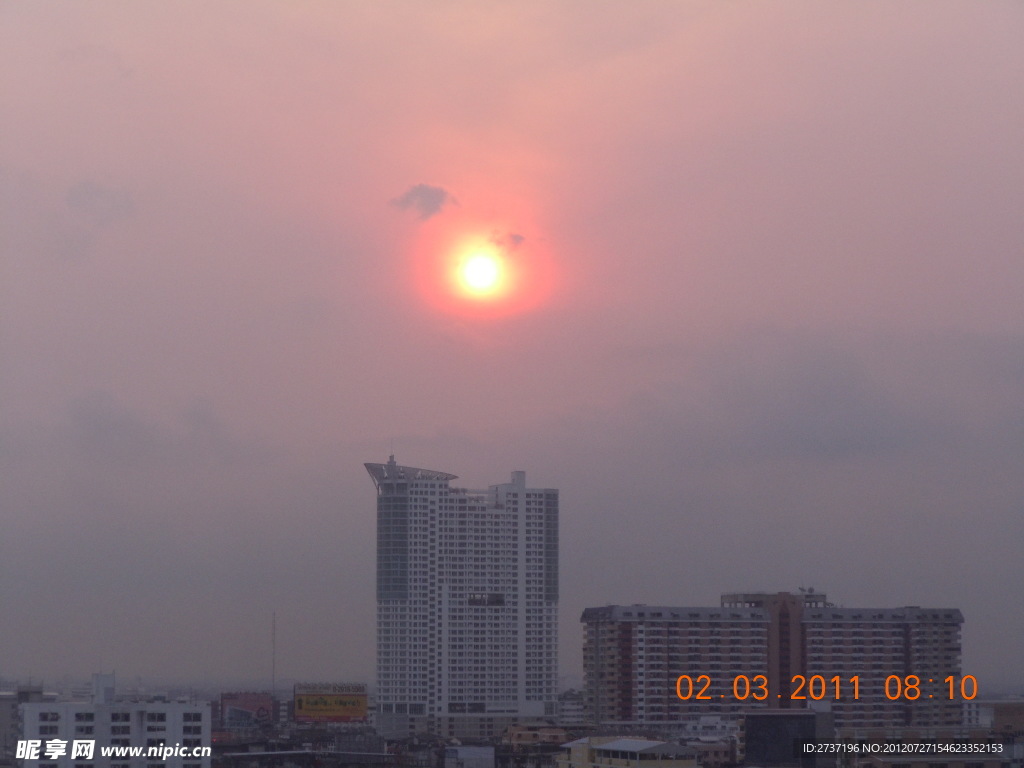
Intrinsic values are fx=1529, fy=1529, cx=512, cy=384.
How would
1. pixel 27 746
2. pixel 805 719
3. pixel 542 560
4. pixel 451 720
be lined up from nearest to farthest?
1. pixel 27 746
2. pixel 805 719
3. pixel 451 720
4. pixel 542 560

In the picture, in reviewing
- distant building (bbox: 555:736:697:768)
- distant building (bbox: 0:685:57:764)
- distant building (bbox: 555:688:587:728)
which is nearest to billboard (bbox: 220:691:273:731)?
distant building (bbox: 555:688:587:728)

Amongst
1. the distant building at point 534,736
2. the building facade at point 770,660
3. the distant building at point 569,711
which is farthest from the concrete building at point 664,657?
the distant building at point 569,711

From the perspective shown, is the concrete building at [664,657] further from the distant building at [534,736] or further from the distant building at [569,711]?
the distant building at [569,711]

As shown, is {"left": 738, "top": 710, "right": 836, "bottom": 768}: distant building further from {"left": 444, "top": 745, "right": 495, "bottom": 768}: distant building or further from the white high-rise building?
the white high-rise building

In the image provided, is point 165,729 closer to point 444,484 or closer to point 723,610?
point 723,610

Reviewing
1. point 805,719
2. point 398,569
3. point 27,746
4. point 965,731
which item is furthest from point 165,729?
point 398,569

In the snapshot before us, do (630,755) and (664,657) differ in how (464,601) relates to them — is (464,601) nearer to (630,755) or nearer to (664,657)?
(664,657)
